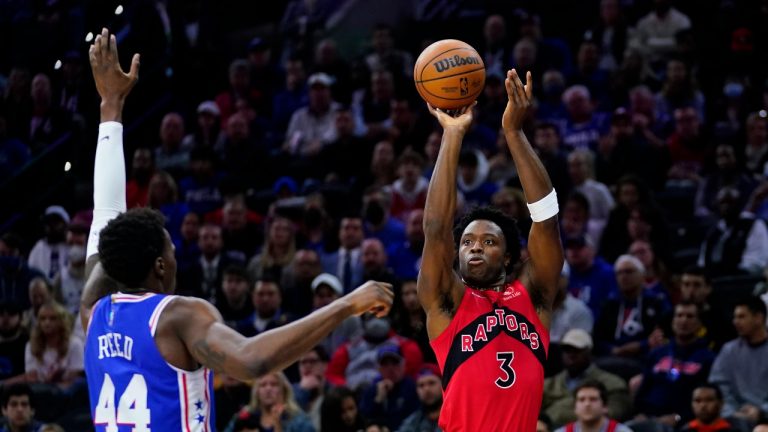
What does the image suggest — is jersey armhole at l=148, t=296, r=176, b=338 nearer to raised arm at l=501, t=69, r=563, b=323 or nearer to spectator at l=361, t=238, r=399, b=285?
raised arm at l=501, t=69, r=563, b=323

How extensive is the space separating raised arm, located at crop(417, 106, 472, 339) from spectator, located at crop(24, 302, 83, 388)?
718 cm

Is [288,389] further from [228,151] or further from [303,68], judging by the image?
[303,68]

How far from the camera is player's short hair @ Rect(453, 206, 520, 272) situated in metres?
6.65

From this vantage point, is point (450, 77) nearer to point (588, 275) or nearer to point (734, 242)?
point (588, 275)

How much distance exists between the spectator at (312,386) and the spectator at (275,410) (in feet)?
0.82

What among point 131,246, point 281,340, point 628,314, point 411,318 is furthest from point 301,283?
point 281,340

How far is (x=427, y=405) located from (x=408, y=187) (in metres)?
4.03

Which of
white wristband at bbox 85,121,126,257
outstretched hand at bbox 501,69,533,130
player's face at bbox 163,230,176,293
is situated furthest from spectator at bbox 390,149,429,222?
player's face at bbox 163,230,176,293

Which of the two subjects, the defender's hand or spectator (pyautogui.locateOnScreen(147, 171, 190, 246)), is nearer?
the defender's hand

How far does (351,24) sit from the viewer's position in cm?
2019

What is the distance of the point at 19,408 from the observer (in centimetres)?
1141

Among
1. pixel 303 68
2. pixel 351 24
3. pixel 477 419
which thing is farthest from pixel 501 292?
pixel 351 24

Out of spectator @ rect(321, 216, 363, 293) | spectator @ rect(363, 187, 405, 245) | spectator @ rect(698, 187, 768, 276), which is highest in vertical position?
spectator @ rect(363, 187, 405, 245)

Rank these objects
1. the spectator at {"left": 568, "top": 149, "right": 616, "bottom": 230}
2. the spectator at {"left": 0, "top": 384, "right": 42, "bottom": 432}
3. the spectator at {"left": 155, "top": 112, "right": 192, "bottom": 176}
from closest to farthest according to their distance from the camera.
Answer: the spectator at {"left": 0, "top": 384, "right": 42, "bottom": 432}, the spectator at {"left": 568, "top": 149, "right": 616, "bottom": 230}, the spectator at {"left": 155, "top": 112, "right": 192, "bottom": 176}
